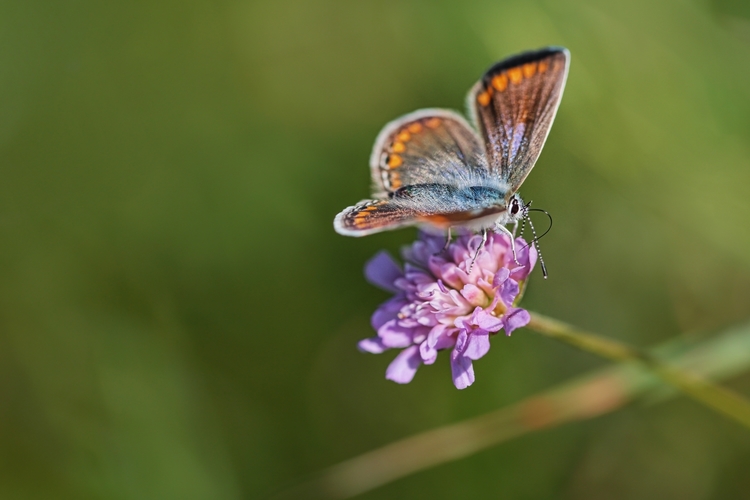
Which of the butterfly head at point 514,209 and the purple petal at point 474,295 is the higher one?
the butterfly head at point 514,209

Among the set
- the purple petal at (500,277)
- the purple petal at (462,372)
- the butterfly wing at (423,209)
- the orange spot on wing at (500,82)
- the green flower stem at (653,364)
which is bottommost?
the green flower stem at (653,364)

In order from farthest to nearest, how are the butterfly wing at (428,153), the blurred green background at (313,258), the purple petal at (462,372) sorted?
the blurred green background at (313,258)
the butterfly wing at (428,153)
the purple petal at (462,372)

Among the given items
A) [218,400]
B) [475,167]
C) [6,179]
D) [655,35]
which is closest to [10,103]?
[6,179]

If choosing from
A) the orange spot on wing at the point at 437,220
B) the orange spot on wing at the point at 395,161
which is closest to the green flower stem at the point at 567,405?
the orange spot on wing at the point at 437,220

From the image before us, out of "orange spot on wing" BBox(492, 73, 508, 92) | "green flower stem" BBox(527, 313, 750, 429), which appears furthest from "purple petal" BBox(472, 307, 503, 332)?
"orange spot on wing" BBox(492, 73, 508, 92)

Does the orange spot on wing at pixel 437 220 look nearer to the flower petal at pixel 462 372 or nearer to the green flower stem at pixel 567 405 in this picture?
the flower petal at pixel 462 372

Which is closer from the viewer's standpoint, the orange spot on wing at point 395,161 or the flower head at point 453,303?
the flower head at point 453,303

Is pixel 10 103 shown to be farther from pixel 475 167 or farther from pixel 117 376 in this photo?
pixel 475 167
